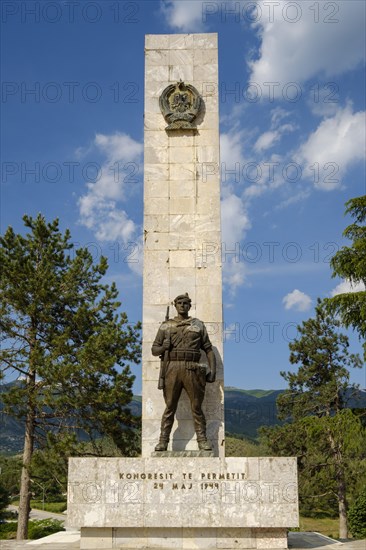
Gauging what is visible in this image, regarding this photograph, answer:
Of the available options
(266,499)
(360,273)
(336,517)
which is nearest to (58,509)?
(336,517)

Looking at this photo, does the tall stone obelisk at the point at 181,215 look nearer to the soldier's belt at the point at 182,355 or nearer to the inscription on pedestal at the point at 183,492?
the soldier's belt at the point at 182,355

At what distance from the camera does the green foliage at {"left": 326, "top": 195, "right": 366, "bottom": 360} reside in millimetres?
16594

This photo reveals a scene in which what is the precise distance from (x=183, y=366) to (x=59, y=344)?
35.5 feet

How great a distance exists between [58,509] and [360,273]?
1638 inches

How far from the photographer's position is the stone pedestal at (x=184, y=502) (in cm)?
967

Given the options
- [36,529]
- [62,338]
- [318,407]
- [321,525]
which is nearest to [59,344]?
[62,338]

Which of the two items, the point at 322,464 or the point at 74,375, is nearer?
the point at 74,375

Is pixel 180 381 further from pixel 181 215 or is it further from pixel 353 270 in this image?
pixel 353 270

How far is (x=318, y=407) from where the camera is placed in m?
29.1

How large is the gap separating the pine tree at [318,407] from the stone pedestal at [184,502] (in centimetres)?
1554

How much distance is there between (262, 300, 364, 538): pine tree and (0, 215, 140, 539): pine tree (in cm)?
894

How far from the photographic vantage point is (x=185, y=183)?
12531mm

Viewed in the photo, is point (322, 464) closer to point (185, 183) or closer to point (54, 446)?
point (54, 446)

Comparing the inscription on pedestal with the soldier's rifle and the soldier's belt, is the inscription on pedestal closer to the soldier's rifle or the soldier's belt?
the soldier's rifle
